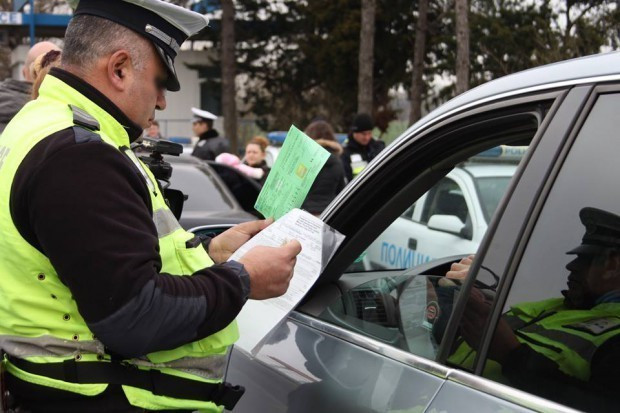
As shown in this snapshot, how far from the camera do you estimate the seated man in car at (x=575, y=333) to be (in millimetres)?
1423

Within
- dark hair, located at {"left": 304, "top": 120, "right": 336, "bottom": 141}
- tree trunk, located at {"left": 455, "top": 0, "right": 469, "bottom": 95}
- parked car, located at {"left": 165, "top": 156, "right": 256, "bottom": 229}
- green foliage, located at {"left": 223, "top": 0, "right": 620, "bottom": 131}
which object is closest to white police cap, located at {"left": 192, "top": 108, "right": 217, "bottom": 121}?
dark hair, located at {"left": 304, "top": 120, "right": 336, "bottom": 141}

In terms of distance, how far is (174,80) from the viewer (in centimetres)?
183

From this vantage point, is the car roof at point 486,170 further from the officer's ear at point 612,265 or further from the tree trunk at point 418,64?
the tree trunk at point 418,64

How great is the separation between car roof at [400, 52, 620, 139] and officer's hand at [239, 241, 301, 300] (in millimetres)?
491

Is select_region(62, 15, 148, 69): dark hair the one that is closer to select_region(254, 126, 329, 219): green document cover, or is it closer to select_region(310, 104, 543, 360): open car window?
select_region(254, 126, 329, 219): green document cover

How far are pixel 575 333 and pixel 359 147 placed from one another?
24.3 ft

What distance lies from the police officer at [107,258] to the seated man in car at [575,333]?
21.8 inches

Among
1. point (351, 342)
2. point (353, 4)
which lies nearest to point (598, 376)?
point (351, 342)

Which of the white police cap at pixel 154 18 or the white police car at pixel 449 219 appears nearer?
the white police cap at pixel 154 18

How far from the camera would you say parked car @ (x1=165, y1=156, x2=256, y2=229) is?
6286 millimetres

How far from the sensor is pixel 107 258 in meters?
1.51

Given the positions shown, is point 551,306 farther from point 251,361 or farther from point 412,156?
point 251,361

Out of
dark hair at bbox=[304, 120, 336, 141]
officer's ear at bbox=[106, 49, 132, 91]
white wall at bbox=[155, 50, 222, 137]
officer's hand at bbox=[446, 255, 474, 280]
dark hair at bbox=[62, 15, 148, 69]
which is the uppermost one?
dark hair at bbox=[62, 15, 148, 69]

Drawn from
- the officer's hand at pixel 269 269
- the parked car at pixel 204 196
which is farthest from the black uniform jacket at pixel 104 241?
the parked car at pixel 204 196
